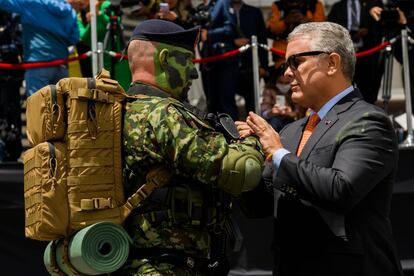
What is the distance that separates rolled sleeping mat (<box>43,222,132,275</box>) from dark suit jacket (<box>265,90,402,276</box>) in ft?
2.16

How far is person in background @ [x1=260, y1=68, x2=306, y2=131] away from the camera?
8492mm

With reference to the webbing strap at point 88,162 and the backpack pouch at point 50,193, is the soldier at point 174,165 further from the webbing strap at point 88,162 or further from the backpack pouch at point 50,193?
the backpack pouch at point 50,193

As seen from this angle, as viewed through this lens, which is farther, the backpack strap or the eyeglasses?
the backpack strap

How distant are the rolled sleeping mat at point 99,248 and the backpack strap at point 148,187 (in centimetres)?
9

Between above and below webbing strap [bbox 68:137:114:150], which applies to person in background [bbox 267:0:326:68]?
above

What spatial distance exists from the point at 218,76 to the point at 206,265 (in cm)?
518

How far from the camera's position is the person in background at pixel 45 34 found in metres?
7.97

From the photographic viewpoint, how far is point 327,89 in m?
3.89

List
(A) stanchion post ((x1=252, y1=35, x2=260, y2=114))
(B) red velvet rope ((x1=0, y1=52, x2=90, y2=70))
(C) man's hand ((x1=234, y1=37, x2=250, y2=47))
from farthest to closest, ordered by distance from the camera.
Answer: (C) man's hand ((x1=234, y1=37, x2=250, y2=47))
(A) stanchion post ((x1=252, y1=35, x2=260, y2=114))
(B) red velvet rope ((x1=0, y1=52, x2=90, y2=70))

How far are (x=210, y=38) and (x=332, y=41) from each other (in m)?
5.46

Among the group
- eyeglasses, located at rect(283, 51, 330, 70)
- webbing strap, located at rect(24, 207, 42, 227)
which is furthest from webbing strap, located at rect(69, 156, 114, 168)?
eyeglasses, located at rect(283, 51, 330, 70)

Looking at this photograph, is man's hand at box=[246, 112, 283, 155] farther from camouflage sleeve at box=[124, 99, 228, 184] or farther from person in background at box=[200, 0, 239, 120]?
person in background at box=[200, 0, 239, 120]

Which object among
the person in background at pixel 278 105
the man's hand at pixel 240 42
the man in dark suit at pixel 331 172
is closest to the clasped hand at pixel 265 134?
the man in dark suit at pixel 331 172

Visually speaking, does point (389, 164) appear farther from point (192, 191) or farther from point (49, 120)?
point (49, 120)
